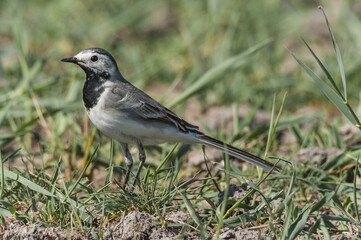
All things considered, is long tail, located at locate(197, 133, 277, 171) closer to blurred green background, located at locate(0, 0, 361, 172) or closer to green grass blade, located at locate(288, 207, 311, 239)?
green grass blade, located at locate(288, 207, 311, 239)

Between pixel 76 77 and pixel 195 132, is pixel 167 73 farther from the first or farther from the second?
pixel 195 132

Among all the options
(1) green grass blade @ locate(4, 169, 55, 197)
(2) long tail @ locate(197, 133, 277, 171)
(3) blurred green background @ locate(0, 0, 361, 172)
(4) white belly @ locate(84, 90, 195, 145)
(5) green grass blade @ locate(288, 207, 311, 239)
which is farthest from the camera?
(3) blurred green background @ locate(0, 0, 361, 172)

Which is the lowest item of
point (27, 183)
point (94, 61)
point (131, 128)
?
point (27, 183)

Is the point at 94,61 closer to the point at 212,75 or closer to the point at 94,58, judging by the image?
the point at 94,58

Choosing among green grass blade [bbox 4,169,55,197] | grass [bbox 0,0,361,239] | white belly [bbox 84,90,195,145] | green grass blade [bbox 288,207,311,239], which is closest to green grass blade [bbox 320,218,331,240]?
grass [bbox 0,0,361,239]

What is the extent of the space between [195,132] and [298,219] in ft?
4.21

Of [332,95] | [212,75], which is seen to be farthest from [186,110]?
[332,95]

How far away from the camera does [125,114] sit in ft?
13.1

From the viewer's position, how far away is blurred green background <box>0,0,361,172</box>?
517cm

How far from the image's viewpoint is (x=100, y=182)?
4516 mm

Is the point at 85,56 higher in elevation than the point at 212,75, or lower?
higher

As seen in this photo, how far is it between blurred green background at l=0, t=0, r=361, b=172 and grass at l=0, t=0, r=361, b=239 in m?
0.02

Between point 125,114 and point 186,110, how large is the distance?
2.03m

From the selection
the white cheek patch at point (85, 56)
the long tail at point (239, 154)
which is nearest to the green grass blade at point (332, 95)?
the long tail at point (239, 154)
